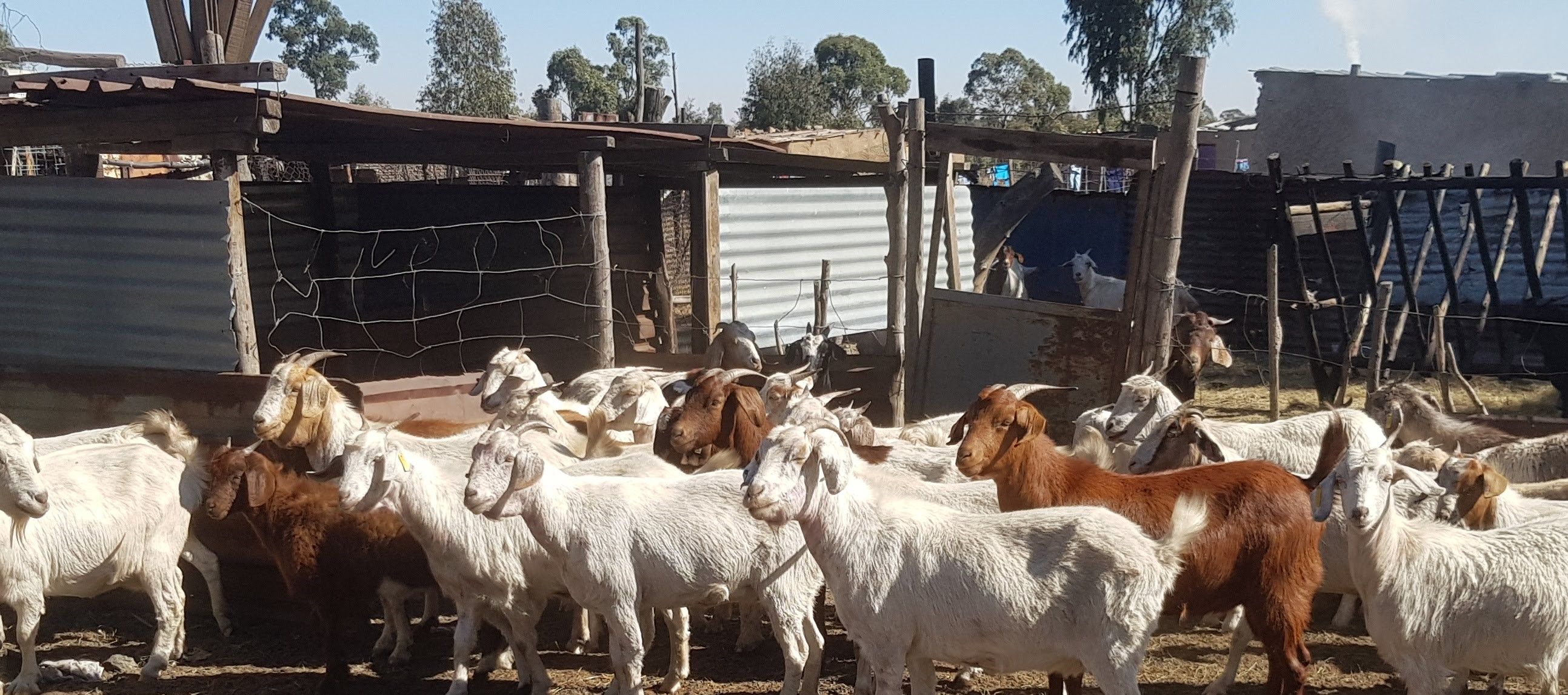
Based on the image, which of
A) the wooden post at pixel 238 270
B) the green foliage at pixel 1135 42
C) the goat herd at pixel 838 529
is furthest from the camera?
the green foliage at pixel 1135 42

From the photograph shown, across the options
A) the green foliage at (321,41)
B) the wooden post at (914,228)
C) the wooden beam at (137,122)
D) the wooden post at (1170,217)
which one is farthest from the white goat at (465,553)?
the green foliage at (321,41)

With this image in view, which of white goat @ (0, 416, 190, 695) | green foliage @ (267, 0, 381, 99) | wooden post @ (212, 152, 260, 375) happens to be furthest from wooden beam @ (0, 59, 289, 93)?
green foliage @ (267, 0, 381, 99)

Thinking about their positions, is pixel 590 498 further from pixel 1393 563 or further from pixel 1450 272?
pixel 1450 272

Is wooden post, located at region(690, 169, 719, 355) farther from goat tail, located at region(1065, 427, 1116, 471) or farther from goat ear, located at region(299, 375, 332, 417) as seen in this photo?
goat tail, located at region(1065, 427, 1116, 471)

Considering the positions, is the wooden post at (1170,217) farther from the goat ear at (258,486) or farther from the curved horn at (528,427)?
the goat ear at (258,486)

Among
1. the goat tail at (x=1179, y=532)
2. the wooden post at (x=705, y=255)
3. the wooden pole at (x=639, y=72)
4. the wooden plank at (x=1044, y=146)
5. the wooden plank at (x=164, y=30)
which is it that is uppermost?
the wooden pole at (x=639, y=72)

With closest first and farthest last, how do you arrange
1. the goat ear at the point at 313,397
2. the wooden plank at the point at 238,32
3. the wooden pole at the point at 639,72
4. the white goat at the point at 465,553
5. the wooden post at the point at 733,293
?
the white goat at the point at 465,553 < the goat ear at the point at 313,397 < the wooden plank at the point at 238,32 < the wooden post at the point at 733,293 < the wooden pole at the point at 639,72

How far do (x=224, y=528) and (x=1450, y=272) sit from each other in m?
11.0

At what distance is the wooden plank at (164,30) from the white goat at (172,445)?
2.50 m

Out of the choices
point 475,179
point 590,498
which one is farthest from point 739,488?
point 475,179

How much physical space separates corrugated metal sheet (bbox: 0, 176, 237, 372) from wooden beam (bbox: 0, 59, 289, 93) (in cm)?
65

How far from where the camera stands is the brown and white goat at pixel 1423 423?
7152 mm

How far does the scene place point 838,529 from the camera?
4.60 meters

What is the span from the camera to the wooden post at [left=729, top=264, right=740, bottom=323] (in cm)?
1080
